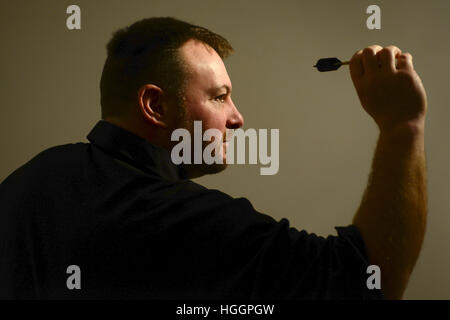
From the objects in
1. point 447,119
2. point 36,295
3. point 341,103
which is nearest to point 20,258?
point 36,295

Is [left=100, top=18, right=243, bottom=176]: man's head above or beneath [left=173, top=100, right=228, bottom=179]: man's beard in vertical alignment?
above

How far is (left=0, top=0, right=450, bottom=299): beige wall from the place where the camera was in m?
0.88

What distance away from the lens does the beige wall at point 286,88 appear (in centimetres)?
88

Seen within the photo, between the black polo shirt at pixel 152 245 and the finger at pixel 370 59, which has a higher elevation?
the finger at pixel 370 59

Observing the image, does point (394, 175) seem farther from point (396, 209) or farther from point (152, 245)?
point (152, 245)

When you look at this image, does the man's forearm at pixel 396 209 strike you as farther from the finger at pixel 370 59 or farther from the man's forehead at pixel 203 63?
the man's forehead at pixel 203 63

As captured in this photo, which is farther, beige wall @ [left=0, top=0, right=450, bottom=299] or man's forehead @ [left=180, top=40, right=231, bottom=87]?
beige wall @ [left=0, top=0, right=450, bottom=299]

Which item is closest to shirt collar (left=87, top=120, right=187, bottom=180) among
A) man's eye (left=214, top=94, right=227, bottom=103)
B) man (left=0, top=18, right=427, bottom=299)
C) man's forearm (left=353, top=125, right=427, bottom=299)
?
man (left=0, top=18, right=427, bottom=299)

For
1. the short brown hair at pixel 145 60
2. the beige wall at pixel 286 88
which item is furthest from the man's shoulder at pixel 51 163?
the beige wall at pixel 286 88

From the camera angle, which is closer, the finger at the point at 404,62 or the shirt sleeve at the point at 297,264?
the shirt sleeve at the point at 297,264

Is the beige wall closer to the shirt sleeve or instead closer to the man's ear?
the man's ear

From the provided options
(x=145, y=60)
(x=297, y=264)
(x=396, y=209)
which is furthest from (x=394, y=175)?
(x=145, y=60)

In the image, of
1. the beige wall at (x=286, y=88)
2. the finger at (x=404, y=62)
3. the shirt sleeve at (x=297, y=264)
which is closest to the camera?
the shirt sleeve at (x=297, y=264)

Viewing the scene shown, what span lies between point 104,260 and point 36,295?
109mm
